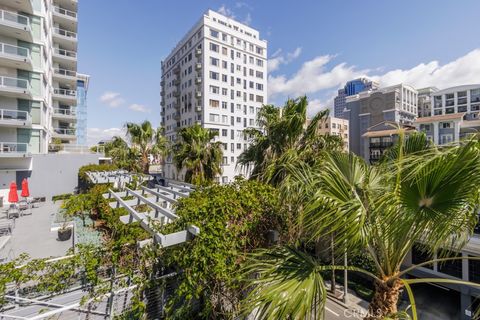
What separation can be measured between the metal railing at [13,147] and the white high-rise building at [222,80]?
21.4m

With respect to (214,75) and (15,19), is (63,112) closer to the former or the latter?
(15,19)

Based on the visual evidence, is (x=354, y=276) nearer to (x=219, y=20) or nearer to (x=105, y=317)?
(x=105, y=317)

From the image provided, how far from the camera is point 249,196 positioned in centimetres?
446

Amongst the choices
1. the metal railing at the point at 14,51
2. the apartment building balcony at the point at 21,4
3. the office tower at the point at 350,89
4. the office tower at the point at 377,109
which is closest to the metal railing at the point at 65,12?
the apartment building balcony at the point at 21,4

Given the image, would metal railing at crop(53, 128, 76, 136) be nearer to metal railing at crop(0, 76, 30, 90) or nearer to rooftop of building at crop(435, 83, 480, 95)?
metal railing at crop(0, 76, 30, 90)

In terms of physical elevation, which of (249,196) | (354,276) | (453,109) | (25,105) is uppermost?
(453,109)

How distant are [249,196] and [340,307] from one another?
31.7ft

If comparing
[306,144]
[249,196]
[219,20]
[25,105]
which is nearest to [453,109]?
[219,20]

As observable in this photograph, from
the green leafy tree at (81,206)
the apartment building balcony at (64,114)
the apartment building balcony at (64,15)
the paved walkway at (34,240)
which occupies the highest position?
the apartment building balcony at (64,15)

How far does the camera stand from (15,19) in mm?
19453

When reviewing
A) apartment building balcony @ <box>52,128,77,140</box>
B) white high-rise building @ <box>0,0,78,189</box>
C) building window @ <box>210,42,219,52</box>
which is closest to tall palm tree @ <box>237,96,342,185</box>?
white high-rise building @ <box>0,0,78,189</box>

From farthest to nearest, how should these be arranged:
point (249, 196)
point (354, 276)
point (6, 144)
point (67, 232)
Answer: point (6, 144) < point (354, 276) < point (67, 232) < point (249, 196)

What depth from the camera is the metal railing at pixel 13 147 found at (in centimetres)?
1834

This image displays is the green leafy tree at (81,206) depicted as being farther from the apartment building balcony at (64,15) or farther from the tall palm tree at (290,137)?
the apartment building balcony at (64,15)
